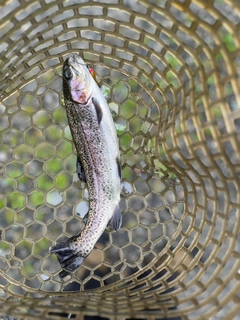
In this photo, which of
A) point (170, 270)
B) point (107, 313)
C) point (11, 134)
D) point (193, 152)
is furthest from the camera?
point (11, 134)

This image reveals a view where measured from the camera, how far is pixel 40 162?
175cm

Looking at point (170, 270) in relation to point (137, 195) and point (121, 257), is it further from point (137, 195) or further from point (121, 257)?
point (137, 195)

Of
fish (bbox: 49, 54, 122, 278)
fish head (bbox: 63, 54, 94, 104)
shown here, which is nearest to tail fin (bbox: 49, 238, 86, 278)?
fish (bbox: 49, 54, 122, 278)

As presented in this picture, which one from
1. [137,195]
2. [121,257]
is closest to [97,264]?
[121,257]

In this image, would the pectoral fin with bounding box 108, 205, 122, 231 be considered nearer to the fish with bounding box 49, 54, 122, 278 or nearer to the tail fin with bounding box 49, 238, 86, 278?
the fish with bounding box 49, 54, 122, 278

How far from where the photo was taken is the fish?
1.30 m

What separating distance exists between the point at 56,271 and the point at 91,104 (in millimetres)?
834

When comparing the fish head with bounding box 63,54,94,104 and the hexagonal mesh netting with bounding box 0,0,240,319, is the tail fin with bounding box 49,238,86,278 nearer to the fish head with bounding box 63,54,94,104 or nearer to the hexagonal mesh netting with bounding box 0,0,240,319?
the hexagonal mesh netting with bounding box 0,0,240,319

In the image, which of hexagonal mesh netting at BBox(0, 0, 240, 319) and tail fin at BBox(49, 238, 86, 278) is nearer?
tail fin at BBox(49, 238, 86, 278)

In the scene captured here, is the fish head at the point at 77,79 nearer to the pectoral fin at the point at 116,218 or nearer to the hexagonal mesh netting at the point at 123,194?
the hexagonal mesh netting at the point at 123,194

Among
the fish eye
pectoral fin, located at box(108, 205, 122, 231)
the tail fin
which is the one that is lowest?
the tail fin

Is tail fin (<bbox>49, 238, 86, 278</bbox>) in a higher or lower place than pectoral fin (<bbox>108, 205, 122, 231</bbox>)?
lower

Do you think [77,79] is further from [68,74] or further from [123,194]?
[123,194]

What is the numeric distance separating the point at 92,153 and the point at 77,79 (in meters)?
0.29
